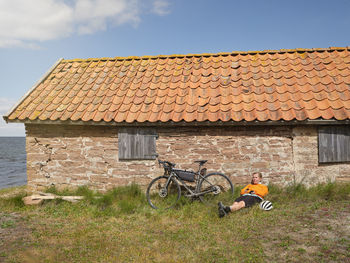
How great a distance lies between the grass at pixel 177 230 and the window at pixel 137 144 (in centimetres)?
87

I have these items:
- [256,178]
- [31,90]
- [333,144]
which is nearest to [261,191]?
[256,178]

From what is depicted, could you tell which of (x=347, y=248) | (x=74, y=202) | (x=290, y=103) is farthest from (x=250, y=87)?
(x=74, y=202)

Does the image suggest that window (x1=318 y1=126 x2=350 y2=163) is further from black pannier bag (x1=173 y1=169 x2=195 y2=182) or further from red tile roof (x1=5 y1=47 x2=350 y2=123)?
black pannier bag (x1=173 y1=169 x2=195 y2=182)

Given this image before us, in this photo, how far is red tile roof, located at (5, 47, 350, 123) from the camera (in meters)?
6.95

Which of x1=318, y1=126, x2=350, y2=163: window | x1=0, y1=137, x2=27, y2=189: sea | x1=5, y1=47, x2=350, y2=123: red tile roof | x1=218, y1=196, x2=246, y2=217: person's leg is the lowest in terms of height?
x1=0, y1=137, x2=27, y2=189: sea

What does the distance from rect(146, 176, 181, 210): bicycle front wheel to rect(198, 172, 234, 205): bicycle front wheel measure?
2.19ft

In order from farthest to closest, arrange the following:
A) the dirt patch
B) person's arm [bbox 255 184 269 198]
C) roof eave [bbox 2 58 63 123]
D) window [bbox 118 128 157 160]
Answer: roof eave [bbox 2 58 63 123]
window [bbox 118 128 157 160]
person's arm [bbox 255 184 269 198]
the dirt patch

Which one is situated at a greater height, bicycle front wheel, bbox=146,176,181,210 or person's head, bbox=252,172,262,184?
person's head, bbox=252,172,262,184

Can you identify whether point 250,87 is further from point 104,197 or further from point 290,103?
point 104,197

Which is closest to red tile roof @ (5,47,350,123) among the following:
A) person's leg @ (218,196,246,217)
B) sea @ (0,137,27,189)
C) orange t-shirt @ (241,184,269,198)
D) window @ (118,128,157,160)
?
window @ (118,128,157,160)

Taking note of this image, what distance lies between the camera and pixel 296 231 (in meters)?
4.69

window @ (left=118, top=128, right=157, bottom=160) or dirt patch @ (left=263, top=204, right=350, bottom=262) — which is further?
window @ (left=118, top=128, right=157, bottom=160)

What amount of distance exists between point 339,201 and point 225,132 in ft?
9.98

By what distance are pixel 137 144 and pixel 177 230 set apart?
2863 mm
